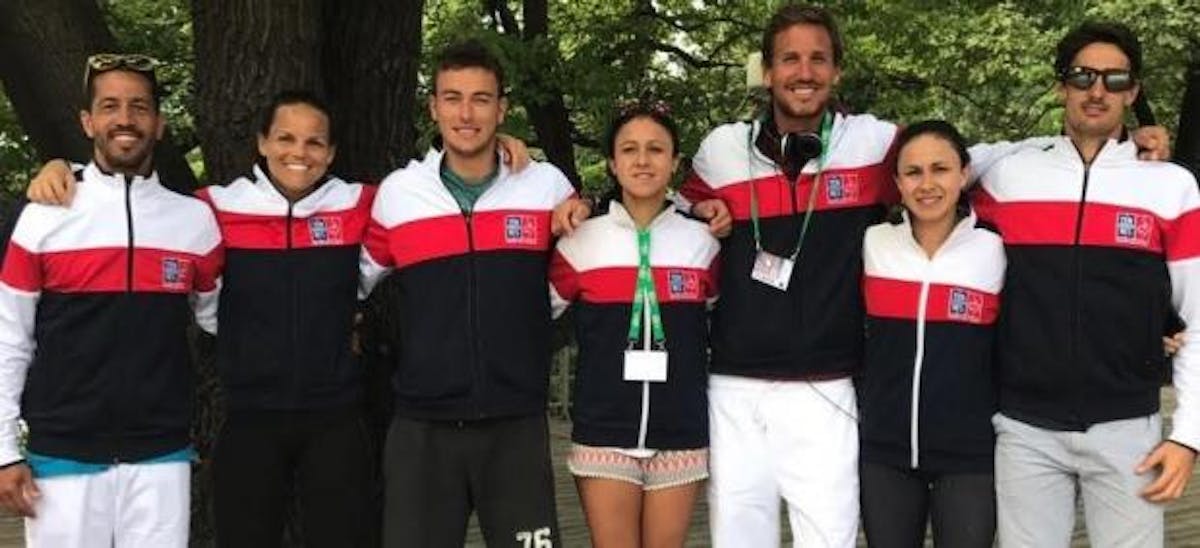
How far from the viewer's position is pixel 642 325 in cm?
423

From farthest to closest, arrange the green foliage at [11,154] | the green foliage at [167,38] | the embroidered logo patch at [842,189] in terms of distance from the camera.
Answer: the green foliage at [167,38]
the green foliage at [11,154]
the embroidered logo patch at [842,189]

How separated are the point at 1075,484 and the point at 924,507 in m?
0.49

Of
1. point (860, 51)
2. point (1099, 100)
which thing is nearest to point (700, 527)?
point (1099, 100)

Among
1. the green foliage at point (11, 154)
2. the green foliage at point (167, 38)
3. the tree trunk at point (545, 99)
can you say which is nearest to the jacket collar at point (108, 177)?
the green foliage at point (11, 154)

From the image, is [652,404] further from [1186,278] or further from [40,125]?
[40,125]

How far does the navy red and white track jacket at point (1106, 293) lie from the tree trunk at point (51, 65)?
3158 millimetres

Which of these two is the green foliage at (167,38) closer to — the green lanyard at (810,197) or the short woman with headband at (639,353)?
the short woman with headband at (639,353)

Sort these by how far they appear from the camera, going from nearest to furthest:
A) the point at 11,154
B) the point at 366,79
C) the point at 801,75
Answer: the point at 801,75, the point at 366,79, the point at 11,154

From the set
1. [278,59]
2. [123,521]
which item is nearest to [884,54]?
[278,59]

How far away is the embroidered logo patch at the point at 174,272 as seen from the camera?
4.03 m

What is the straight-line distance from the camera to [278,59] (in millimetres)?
4957

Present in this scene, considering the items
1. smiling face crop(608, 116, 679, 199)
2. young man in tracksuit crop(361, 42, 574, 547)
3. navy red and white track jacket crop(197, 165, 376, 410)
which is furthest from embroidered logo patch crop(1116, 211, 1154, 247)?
navy red and white track jacket crop(197, 165, 376, 410)

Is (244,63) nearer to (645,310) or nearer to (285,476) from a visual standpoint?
(285,476)

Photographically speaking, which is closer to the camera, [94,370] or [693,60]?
[94,370]
